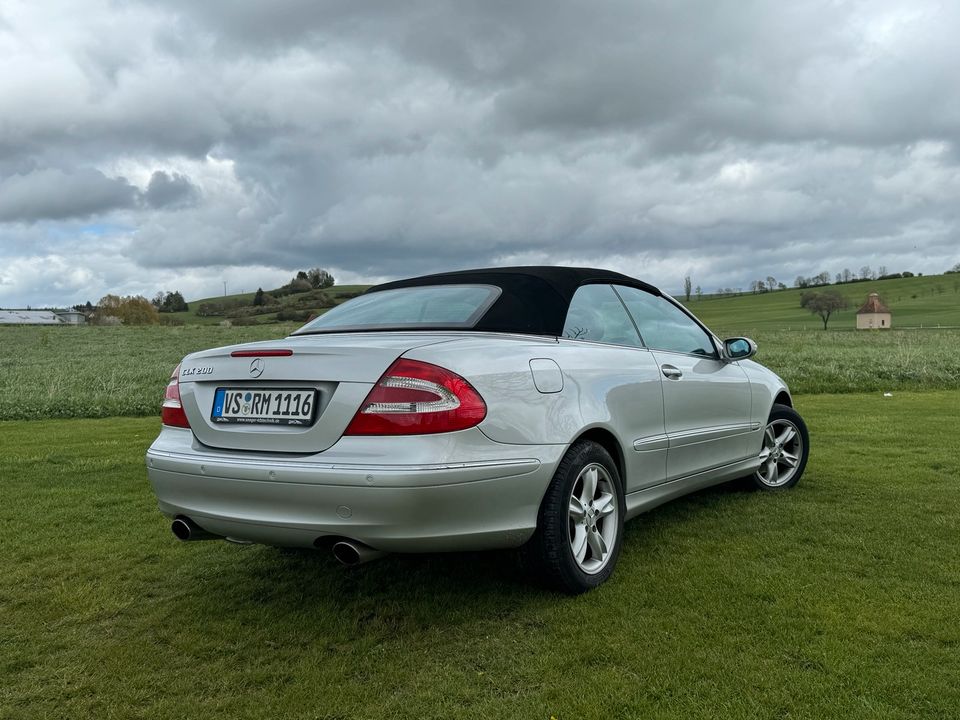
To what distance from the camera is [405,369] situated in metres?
3.08

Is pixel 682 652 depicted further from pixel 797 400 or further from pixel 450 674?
pixel 797 400

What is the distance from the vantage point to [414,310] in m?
4.06

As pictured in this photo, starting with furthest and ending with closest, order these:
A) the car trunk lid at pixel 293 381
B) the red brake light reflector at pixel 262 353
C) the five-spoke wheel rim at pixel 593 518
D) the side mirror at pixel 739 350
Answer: the side mirror at pixel 739 350 < the five-spoke wheel rim at pixel 593 518 < the red brake light reflector at pixel 262 353 < the car trunk lid at pixel 293 381

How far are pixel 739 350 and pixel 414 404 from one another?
3.14m

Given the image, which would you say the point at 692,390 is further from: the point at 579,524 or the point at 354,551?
the point at 354,551

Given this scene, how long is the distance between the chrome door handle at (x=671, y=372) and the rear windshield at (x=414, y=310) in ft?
3.79

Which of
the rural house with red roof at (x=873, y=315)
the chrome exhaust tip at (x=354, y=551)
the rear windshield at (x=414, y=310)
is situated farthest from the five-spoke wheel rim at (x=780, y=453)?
the rural house with red roof at (x=873, y=315)

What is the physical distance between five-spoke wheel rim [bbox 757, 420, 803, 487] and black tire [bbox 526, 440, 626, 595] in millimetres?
2410

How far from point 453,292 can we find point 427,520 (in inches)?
60.3

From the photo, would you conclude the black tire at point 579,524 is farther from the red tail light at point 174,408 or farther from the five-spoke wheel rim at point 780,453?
the five-spoke wheel rim at point 780,453

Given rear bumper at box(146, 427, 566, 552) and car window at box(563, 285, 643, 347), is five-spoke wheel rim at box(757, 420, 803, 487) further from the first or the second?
rear bumper at box(146, 427, 566, 552)

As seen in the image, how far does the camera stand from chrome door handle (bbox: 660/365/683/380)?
4.45 meters

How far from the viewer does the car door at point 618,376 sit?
12.3 feet

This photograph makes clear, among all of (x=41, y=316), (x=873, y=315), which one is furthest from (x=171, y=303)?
(x=873, y=315)
